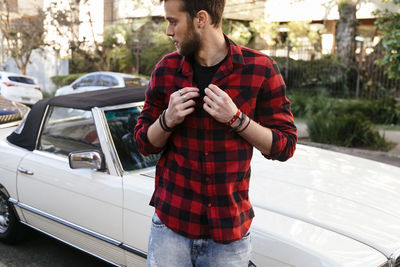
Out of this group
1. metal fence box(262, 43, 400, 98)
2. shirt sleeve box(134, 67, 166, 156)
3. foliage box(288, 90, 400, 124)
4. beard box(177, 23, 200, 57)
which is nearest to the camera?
beard box(177, 23, 200, 57)

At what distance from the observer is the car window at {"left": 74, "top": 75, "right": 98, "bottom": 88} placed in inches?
599

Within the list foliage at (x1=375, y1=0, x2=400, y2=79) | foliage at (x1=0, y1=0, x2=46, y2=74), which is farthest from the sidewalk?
foliage at (x1=0, y1=0, x2=46, y2=74)

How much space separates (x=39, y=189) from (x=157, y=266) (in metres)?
2.11

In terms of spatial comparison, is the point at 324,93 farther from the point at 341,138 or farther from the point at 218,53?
the point at 218,53

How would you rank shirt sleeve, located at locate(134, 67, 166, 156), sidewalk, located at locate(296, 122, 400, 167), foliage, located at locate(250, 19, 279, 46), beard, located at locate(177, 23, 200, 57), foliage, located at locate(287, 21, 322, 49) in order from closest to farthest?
beard, located at locate(177, 23, 200, 57), shirt sleeve, located at locate(134, 67, 166, 156), sidewalk, located at locate(296, 122, 400, 167), foliage, located at locate(287, 21, 322, 49), foliage, located at locate(250, 19, 279, 46)

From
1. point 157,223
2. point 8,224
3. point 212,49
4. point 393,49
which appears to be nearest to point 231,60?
point 212,49

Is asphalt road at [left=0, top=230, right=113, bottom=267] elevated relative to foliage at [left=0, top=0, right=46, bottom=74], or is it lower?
lower

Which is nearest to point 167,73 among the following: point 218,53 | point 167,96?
point 167,96

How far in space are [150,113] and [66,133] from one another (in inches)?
95.6

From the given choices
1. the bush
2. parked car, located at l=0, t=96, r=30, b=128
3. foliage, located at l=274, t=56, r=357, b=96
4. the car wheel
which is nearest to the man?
the car wheel

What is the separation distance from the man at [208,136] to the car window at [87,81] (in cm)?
1374

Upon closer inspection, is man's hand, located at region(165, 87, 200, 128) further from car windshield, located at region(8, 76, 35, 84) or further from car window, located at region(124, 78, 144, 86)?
car windshield, located at region(8, 76, 35, 84)

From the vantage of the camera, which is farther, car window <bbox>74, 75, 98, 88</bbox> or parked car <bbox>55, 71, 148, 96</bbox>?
car window <bbox>74, 75, 98, 88</bbox>

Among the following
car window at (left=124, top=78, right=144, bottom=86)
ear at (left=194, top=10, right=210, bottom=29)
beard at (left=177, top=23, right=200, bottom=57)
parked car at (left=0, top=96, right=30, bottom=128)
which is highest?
ear at (left=194, top=10, right=210, bottom=29)
